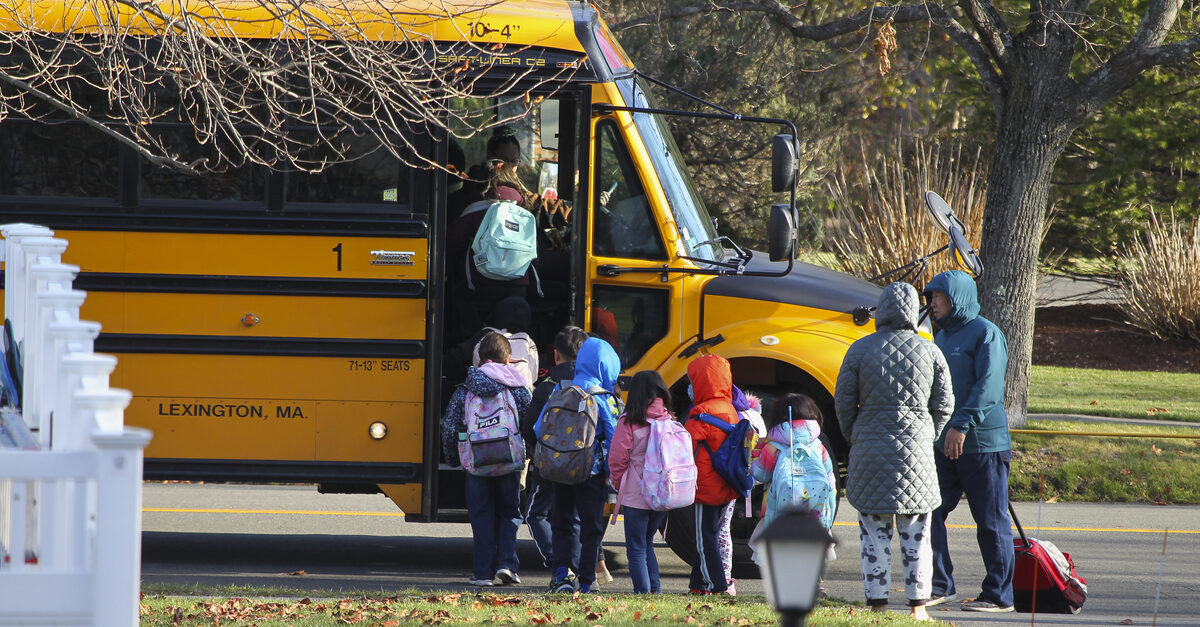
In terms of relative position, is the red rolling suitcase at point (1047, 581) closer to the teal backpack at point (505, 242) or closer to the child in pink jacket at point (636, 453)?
the child in pink jacket at point (636, 453)

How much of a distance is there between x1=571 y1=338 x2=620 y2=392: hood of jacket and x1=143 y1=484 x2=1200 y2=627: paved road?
125 centimetres

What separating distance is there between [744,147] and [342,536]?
26.8 ft

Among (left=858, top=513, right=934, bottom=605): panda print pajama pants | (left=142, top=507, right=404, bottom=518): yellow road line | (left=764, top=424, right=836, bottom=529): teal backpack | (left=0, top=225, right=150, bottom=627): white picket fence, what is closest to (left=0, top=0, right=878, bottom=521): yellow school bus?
(left=764, top=424, right=836, bottom=529): teal backpack

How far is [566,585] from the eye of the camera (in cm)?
624

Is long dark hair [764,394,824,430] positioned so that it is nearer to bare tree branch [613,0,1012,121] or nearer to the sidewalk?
the sidewalk

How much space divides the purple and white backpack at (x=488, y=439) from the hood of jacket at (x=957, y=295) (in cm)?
229

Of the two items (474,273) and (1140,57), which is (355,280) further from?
(1140,57)

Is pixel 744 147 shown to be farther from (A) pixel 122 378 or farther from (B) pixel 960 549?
(A) pixel 122 378

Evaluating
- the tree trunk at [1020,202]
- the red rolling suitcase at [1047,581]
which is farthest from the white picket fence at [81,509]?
the tree trunk at [1020,202]

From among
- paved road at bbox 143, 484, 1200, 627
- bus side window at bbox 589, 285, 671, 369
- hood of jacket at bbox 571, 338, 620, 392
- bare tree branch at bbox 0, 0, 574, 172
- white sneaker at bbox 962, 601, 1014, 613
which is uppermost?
bare tree branch at bbox 0, 0, 574, 172

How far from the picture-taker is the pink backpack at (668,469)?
19.5 feet

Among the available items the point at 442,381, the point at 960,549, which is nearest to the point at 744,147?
the point at 960,549

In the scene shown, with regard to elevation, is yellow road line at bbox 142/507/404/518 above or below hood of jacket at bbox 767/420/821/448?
below

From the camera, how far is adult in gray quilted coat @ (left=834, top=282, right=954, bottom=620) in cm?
559
